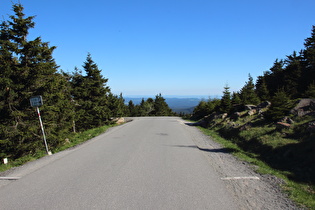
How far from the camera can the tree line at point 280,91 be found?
1220 cm

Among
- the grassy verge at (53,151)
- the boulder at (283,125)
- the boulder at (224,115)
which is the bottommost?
the grassy verge at (53,151)

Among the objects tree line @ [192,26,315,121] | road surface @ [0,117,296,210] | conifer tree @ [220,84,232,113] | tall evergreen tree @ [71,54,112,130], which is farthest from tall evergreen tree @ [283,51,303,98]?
road surface @ [0,117,296,210]

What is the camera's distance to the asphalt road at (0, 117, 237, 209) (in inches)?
159

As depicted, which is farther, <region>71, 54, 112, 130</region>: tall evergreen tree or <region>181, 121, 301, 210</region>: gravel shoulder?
<region>71, 54, 112, 130</region>: tall evergreen tree

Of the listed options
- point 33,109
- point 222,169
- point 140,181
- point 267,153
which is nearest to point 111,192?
point 140,181

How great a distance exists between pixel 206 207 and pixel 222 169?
8.54ft

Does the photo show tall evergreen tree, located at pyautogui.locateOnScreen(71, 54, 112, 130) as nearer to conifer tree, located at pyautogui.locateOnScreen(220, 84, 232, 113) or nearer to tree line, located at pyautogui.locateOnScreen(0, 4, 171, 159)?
tree line, located at pyautogui.locateOnScreen(0, 4, 171, 159)

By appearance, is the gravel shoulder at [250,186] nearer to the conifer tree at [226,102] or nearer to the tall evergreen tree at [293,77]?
the conifer tree at [226,102]

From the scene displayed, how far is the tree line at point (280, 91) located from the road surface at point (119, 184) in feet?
25.0

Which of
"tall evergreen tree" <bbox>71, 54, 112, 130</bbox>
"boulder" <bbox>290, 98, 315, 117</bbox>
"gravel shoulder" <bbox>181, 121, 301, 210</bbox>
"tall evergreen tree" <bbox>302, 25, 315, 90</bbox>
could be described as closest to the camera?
"gravel shoulder" <bbox>181, 121, 301, 210</bbox>

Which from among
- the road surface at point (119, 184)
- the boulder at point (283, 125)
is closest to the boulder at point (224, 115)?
the boulder at point (283, 125)

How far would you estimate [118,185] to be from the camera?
4902 mm

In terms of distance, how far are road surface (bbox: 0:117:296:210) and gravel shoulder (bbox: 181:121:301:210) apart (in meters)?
0.15

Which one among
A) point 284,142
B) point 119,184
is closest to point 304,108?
point 284,142
